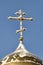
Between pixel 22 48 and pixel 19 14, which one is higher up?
pixel 19 14

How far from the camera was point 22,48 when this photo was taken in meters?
11.6

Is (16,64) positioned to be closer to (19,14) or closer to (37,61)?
(37,61)

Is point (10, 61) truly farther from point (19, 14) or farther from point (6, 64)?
point (19, 14)

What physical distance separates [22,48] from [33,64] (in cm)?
96

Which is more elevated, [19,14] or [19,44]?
[19,14]

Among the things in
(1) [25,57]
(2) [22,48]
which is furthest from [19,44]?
(1) [25,57]

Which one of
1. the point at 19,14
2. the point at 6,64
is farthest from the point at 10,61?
the point at 19,14

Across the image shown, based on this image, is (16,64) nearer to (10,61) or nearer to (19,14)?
(10,61)

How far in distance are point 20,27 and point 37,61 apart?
1.60 metres

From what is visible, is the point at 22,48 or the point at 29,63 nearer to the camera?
the point at 29,63

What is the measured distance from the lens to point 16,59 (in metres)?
10.9

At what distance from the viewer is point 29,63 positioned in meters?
10.8

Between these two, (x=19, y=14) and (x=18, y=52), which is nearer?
(x=18, y=52)

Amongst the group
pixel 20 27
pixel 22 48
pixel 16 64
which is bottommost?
pixel 16 64
